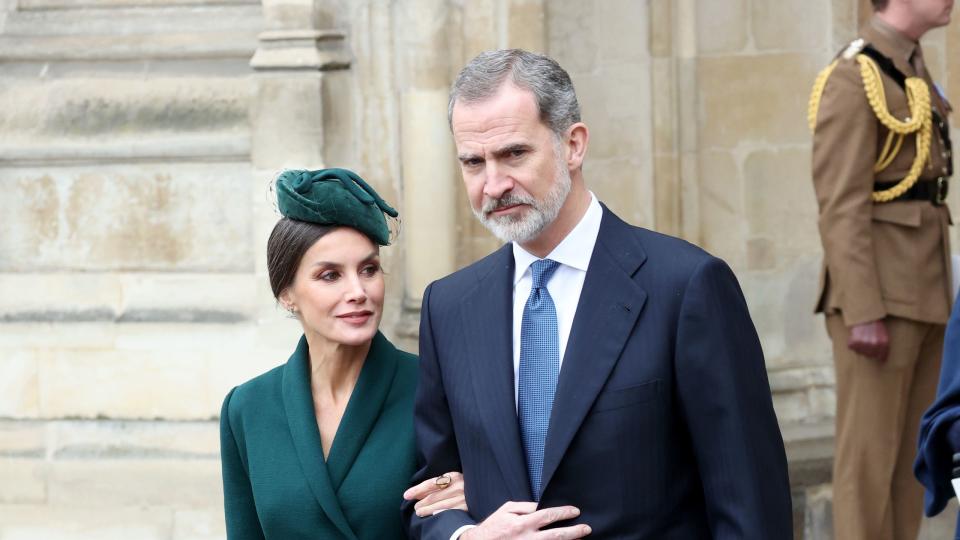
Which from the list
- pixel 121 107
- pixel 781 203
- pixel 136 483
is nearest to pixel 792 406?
pixel 781 203

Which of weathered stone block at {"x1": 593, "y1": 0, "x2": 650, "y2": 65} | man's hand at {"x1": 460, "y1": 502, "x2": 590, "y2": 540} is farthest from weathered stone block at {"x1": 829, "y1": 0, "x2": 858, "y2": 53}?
man's hand at {"x1": 460, "y1": 502, "x2": 590, "y2": 540}

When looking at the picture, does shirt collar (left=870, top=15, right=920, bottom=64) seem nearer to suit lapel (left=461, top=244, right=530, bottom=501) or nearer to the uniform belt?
the uniform belt

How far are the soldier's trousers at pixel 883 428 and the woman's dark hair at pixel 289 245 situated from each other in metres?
2.66

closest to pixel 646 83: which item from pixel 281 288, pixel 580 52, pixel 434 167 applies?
pixel 580 52

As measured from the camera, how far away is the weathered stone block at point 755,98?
22.9 feet

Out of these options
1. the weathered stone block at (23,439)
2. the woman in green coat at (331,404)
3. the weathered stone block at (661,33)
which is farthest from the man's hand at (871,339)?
the weathered stone block at (23,439)

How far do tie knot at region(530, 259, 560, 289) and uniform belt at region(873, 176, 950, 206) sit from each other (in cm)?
284

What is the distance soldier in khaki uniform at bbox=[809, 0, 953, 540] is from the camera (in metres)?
5.78

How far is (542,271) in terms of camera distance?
329 cm

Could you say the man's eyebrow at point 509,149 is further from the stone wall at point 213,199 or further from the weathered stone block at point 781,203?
the weathered stone block at point 781,203

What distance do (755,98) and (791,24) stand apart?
315 millimetres

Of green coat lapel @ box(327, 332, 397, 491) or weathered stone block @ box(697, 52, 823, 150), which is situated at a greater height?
weathered stone block @ box(697, 52, 823, 150)

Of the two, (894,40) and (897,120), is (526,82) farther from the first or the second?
(894,40)

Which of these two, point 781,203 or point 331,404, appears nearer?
point 331,404
